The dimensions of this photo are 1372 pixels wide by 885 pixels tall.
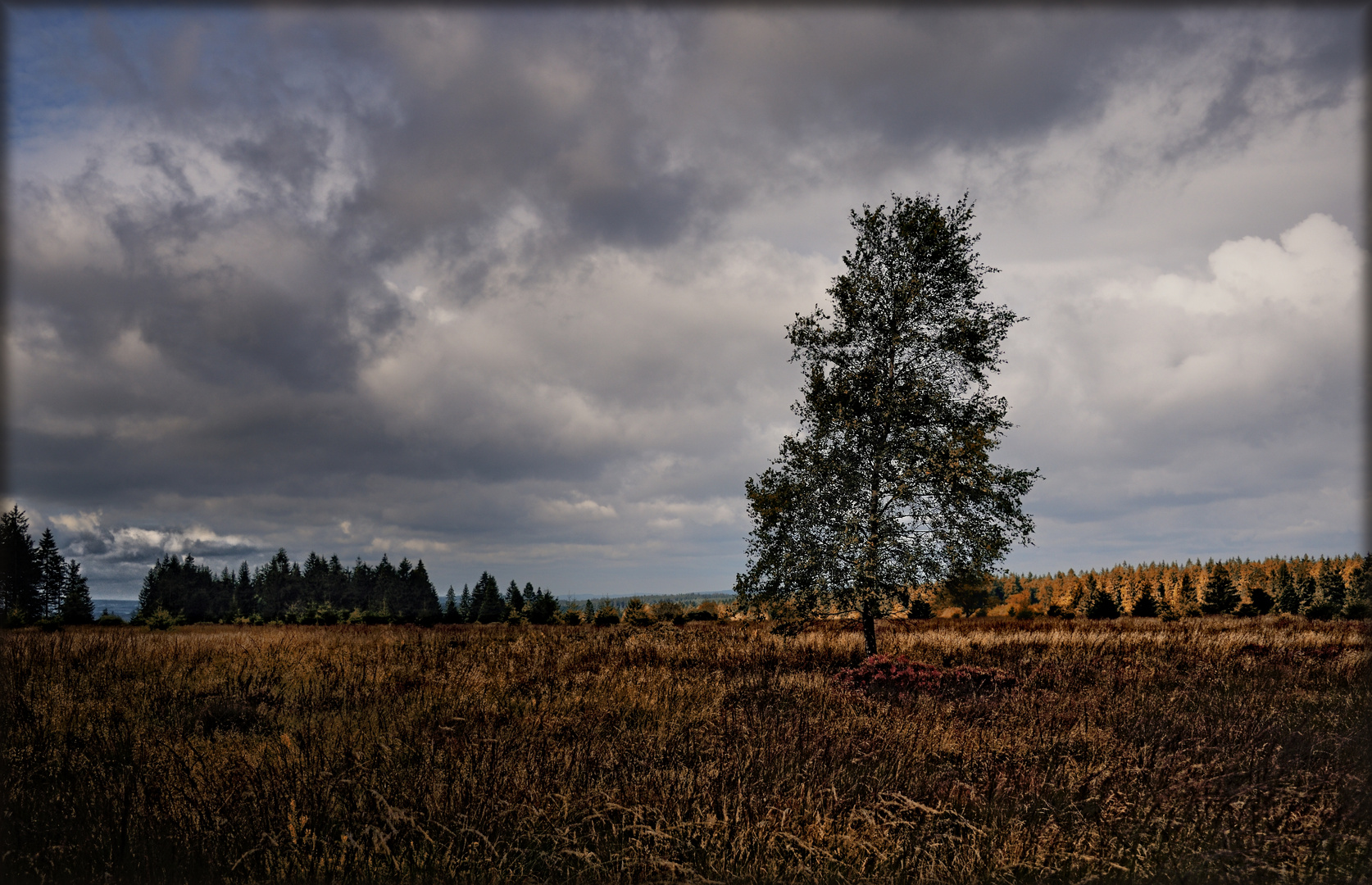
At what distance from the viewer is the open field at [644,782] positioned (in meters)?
4.03

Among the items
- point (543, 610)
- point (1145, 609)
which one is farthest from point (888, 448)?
point (1145, 609)

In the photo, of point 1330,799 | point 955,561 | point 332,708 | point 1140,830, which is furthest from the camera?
point 955,561

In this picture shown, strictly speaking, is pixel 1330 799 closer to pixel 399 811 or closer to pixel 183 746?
pixel 399 811

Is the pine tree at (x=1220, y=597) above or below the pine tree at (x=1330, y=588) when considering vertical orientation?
above

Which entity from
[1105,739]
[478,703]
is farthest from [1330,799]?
[478,703]

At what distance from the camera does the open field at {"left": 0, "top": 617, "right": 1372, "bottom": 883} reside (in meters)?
4.03

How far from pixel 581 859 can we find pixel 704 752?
1.93 meters

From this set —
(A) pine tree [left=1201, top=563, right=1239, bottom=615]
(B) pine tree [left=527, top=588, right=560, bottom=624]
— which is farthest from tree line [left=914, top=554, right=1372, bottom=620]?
(B) pine tree [left=527, top=588, right=560, bottom=624]

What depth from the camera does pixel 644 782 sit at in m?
4.98

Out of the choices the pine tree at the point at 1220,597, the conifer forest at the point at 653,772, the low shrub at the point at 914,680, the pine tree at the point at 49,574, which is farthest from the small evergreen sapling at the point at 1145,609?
the pine tree at the point at 49,574

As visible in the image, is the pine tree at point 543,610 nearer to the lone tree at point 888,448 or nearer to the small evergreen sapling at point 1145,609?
the lone tree at point 888,448

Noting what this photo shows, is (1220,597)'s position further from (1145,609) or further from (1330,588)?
(1330,588)

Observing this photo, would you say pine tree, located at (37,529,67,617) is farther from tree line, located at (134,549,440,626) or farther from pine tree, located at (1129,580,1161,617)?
pine tree, located at (1129,580,1161,617)

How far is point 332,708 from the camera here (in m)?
8.02
